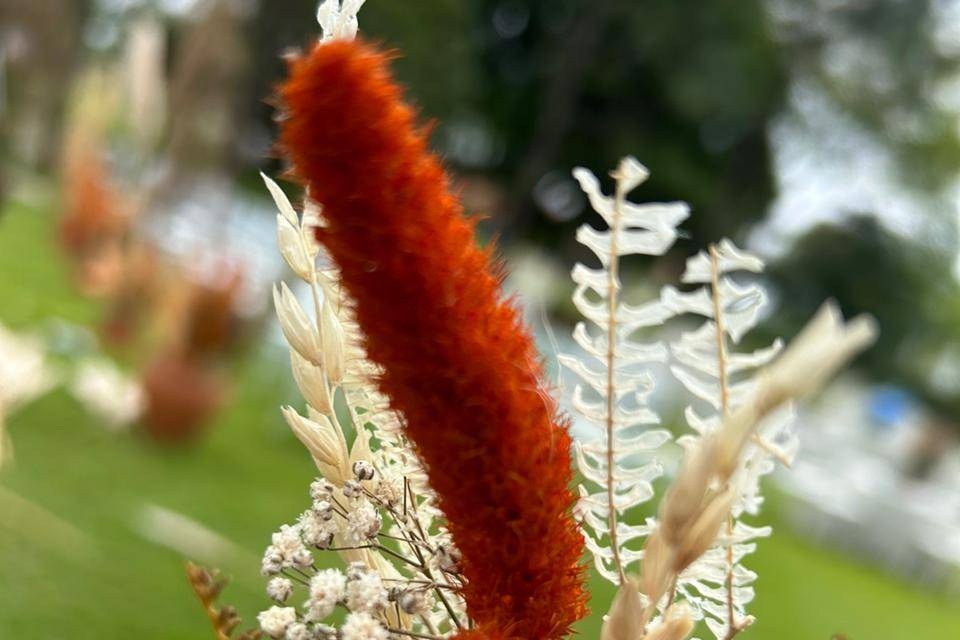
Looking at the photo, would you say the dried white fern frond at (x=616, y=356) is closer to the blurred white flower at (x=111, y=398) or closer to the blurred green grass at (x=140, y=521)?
the blurred green grass at (x=140, y=521)

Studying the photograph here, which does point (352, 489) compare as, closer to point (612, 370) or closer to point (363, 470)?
point (363, 470)

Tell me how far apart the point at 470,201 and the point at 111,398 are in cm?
170

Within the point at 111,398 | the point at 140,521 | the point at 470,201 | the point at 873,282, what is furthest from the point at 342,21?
the point at 873,282

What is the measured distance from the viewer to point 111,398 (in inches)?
144

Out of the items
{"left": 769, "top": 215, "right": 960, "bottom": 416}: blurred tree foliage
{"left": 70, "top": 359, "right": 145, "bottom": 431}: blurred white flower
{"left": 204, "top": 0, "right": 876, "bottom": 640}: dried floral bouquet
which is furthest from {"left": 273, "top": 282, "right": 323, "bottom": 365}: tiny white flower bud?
{"left": 769, "top": 215, "right": 960, "bottom": 416}: blurred tree foliage

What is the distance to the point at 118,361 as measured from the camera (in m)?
4.65

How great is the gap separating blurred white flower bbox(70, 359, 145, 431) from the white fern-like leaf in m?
3.41

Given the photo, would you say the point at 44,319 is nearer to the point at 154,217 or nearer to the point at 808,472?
the point at 154,217

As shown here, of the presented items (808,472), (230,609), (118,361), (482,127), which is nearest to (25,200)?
(482,127)

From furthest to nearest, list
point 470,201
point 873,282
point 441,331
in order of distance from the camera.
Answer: point 873,282 → point 470,201 → point 441,331

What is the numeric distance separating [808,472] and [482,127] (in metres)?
4.60

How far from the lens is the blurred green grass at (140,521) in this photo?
2.47m

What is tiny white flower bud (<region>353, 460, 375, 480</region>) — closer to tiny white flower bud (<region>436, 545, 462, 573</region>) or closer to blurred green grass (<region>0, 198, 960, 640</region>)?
tiny white flower bud (<region>436, 545, 462, 573</region>)

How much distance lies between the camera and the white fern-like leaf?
1.23 ft
